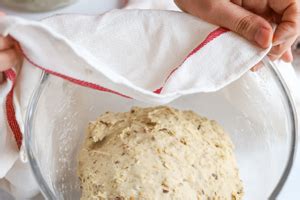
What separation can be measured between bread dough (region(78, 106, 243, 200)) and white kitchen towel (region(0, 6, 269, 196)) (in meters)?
0.06

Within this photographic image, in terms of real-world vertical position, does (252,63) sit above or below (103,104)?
above

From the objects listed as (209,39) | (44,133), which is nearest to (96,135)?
(44,133)

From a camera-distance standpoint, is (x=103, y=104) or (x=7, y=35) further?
(x=103, y=104)

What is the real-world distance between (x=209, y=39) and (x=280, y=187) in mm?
204

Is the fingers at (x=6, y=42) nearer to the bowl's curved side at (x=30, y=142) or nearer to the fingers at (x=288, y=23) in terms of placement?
the bowl's curved side at (x=30, y=142)

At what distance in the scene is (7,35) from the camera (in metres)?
0.56

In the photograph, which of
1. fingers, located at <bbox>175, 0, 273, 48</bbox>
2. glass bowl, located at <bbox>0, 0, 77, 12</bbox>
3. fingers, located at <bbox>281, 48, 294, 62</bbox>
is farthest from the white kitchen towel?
glass bowl, located at <bbox>0, 0, 77, 12</bbox>

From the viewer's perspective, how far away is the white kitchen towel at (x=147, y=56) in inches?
25.6

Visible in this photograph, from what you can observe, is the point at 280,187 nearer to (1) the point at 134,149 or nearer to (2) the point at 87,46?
(1) the point at 134,149

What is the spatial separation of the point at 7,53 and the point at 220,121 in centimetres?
35

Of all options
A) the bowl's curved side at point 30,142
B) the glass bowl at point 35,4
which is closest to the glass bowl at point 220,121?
the bowl's curved side at point 30,142

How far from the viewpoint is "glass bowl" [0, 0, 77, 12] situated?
0.94m

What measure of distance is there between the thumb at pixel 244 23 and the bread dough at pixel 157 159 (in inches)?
5.6

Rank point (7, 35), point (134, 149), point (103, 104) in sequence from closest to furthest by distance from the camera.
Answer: point (7, 35)
point (134, 149)
point (103, 104)
